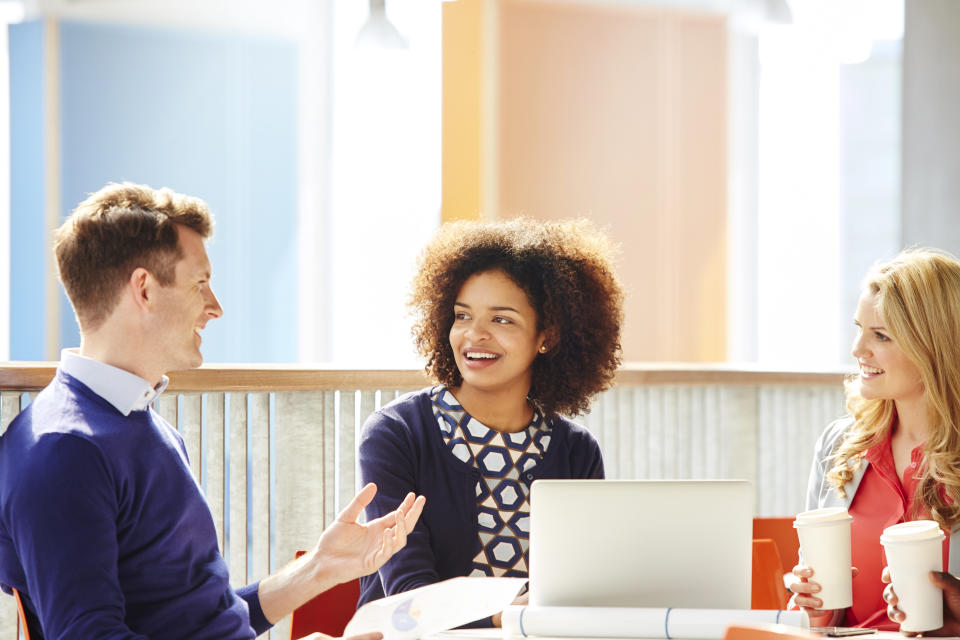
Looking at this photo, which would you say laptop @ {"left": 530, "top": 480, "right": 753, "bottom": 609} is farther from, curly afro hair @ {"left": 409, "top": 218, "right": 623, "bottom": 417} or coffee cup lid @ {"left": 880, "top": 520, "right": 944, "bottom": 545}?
curly afro hair @ {"left": 409, "top": 218, "right": 623, "bottom": 417}

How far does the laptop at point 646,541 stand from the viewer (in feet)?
4.56

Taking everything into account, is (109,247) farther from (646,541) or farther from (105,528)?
(646,541)

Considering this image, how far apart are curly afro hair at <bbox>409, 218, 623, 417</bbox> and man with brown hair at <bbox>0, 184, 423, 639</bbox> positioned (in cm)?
68

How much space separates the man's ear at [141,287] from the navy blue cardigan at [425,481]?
0.60m

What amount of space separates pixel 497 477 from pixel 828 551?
2.35ft

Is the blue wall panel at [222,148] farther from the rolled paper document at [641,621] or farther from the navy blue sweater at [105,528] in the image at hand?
the rolled paper document at [641,621]

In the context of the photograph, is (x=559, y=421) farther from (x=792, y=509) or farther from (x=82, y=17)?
(x=82, y=17)

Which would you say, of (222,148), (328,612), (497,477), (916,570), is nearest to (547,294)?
(497,477)

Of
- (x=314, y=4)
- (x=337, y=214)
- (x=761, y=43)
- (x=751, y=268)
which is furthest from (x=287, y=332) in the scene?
(x=761, y=43)

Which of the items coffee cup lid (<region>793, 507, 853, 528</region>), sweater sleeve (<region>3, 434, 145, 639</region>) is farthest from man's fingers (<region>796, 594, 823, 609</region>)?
sweater sleeve (<region>3, 434, 145, 639</region>)

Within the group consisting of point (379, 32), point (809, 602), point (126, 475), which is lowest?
point (809, 602)

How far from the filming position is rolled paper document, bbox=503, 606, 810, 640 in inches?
52.2

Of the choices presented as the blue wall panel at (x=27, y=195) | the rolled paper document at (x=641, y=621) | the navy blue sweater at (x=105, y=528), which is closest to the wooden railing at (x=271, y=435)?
the navy blue sweater at (x=105, y=528)

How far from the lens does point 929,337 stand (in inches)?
77.2
